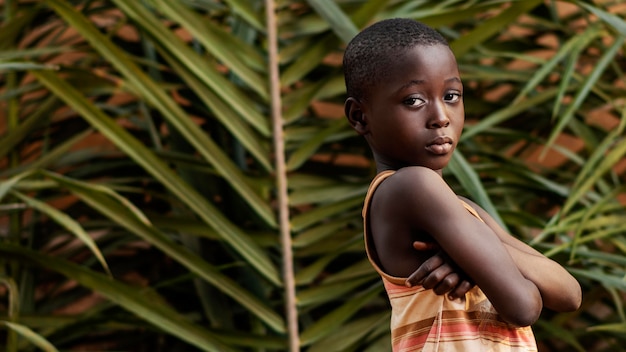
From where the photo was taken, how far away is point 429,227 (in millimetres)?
729

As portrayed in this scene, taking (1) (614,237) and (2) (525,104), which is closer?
A: (1) (614,237)

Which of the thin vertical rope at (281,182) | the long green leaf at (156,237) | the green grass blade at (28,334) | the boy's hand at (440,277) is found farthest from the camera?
the thin vertical rope at (281,182)

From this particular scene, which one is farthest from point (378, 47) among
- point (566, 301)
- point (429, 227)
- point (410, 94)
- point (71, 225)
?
point (71, 225)

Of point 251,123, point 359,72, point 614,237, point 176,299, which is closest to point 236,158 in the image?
point 251,123

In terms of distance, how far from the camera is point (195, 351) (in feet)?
6.40

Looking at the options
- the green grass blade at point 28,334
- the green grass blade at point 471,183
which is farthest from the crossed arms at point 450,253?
the green grass blade at point 28,334

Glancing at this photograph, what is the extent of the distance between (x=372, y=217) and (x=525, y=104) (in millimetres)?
1019

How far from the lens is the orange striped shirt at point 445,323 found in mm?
743

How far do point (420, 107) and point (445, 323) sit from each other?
0.17 meters

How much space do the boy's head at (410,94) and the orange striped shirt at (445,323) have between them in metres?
0.03

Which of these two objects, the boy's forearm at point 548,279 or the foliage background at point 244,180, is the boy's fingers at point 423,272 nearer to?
the boy's forearm at point 548,279

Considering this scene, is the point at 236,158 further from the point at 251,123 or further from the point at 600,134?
the point at 600,134

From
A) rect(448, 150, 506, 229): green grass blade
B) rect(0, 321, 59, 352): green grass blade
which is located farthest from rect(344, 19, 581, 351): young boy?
rect(0, 321, 59, 352): green grass blade

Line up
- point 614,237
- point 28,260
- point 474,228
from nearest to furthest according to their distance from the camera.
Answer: point 474,228, point 28,260, point 614,237
